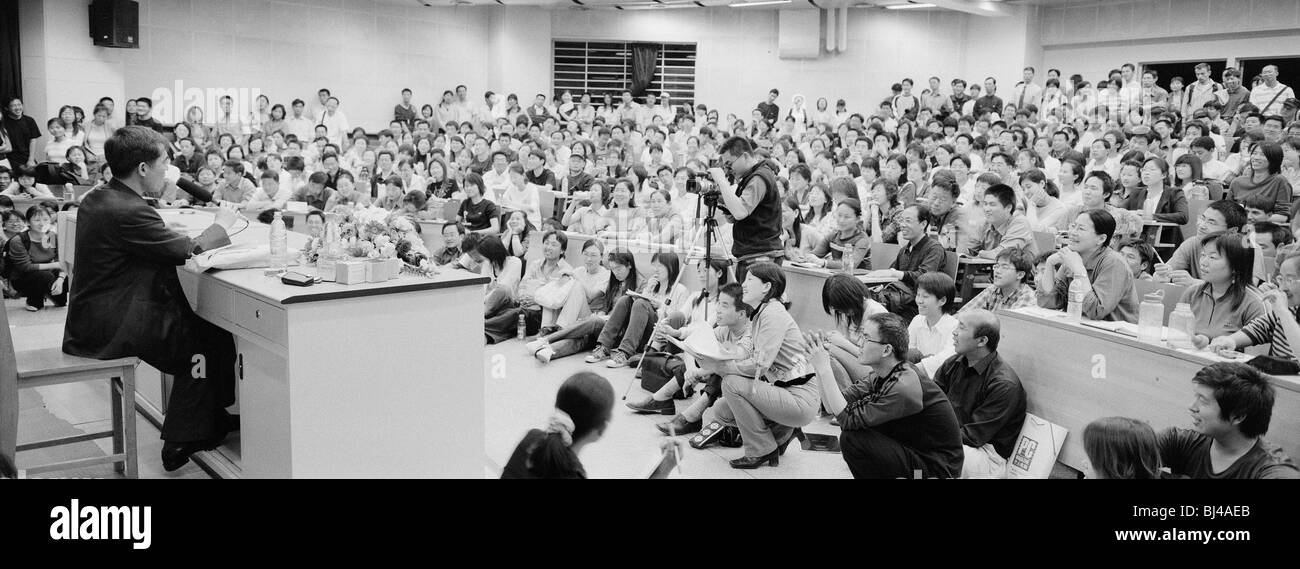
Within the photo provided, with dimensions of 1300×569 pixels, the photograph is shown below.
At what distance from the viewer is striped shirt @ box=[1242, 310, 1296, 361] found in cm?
357

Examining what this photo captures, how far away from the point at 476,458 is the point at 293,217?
518cm

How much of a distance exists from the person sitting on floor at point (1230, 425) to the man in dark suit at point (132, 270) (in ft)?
11.4

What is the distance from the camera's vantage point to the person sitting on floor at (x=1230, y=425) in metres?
2.91

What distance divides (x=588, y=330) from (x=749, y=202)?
62.7 inches

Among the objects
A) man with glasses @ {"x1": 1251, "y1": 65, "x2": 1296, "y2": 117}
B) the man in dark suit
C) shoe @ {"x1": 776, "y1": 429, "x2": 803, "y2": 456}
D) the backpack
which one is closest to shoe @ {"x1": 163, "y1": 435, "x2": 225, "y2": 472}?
the man in dark suit

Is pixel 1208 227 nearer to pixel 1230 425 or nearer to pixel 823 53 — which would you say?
pixel 1230 425

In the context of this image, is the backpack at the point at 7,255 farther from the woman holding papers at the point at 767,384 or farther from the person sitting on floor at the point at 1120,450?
the person sitting on floor at the point at 1120,450

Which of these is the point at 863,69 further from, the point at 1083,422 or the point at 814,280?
the point at 1083,422

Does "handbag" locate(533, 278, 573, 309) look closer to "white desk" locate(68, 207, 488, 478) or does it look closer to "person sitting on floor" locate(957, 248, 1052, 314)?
"person sitting on floor" locate(957, 248, 1052, 314)

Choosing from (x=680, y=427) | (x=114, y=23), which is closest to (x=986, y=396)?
(x=680, y=427)

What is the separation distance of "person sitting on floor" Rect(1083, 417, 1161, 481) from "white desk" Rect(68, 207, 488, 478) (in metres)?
2.09

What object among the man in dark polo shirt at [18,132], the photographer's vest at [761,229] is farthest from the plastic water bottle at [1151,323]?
the man in dark polo shirt at [18,132]

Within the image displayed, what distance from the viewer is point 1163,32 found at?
52.0 feet

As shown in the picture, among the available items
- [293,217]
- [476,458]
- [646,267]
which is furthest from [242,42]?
[476,458]
